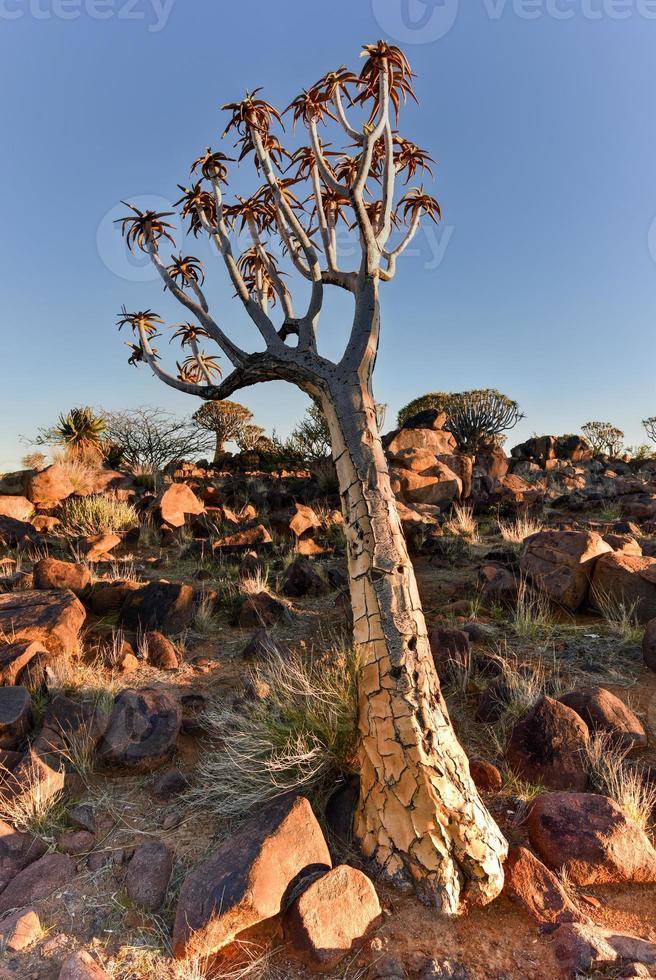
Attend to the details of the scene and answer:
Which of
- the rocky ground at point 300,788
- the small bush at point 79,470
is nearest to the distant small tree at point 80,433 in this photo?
the small bush at point 79,470

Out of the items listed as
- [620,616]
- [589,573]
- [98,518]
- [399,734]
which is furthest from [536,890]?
[98,518]

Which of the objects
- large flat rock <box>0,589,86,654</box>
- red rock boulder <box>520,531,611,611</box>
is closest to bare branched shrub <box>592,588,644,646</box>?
red rock boulder <box>520,531,611,611</box>

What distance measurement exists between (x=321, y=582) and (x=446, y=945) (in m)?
5.46

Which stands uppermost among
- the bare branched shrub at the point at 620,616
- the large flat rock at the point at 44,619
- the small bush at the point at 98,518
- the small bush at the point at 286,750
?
the small bush at the point at 98,518

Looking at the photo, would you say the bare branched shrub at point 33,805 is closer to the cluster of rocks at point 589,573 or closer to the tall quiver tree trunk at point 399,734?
the tall quiver tree trunk at point 399,734

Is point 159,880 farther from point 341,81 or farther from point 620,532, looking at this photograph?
point 620,532

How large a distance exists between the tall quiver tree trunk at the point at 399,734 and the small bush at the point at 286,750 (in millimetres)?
341

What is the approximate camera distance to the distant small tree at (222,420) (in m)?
23.8

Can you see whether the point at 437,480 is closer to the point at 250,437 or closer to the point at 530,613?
the point at 530,613

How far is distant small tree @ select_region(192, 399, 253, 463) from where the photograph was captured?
23.8 metres

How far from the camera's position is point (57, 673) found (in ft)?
16.0

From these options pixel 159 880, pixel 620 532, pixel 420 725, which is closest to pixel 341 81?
pixel 420 725

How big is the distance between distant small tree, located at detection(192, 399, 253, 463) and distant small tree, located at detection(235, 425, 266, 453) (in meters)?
0.11

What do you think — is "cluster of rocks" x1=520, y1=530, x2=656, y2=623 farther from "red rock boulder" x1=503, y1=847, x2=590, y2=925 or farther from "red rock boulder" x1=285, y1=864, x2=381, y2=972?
"red rock boulder" x1=285, y1=864, x2=381, y2=972
